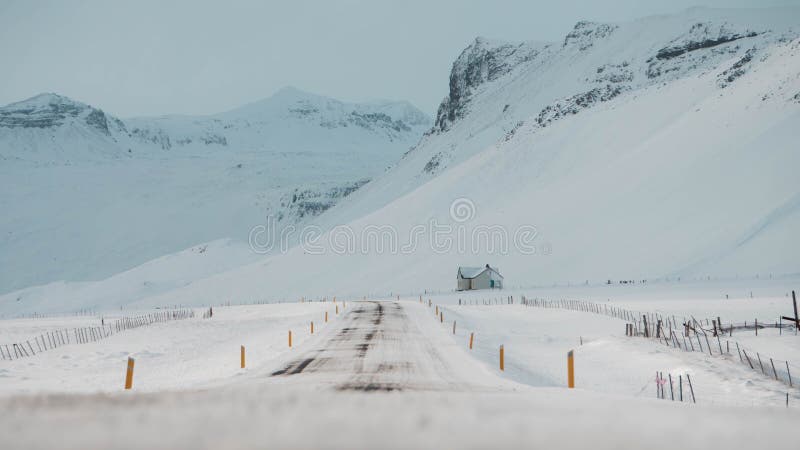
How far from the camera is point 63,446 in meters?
3.76

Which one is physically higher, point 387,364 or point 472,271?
point 472,271

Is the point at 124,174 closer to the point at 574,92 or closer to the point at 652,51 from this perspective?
the point at 574,92

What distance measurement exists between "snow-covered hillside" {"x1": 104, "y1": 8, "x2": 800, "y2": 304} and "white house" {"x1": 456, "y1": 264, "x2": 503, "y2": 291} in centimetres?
300

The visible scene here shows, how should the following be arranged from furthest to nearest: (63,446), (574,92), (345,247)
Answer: (574,92), (345,247), (63,446)

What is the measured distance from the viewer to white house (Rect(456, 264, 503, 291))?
252 ft

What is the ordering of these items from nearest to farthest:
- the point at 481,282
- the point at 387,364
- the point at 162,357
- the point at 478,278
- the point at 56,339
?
the point at 387,364 < the point at 162,357 < the point at 56,339 < the point at 481,282 < the point at 478,278

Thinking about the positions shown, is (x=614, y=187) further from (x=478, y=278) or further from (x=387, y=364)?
(x=387, y=364)

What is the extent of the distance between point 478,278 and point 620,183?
2982 centimetres

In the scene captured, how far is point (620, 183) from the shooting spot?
87375 mm

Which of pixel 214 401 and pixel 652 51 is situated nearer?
pixel 214 401

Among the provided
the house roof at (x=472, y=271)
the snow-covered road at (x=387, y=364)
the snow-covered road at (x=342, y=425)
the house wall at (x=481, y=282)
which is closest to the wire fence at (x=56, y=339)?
the snow-covered road at (x=387, y=364)

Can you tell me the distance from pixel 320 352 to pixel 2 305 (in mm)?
121351

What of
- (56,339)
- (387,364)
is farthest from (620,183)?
(387,364)

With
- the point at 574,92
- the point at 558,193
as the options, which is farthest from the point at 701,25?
the point at 558,193
